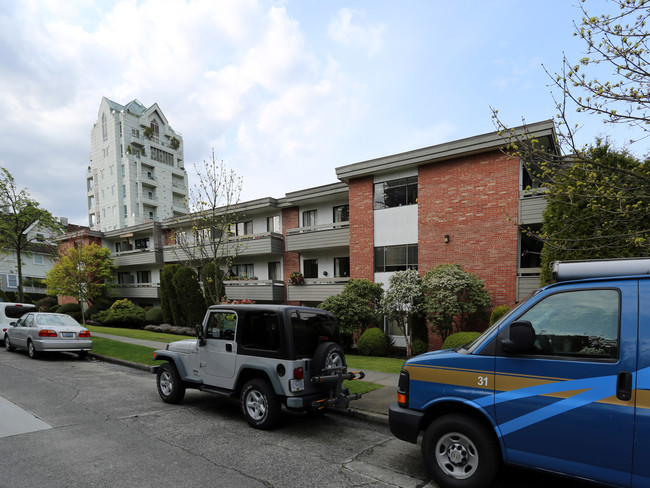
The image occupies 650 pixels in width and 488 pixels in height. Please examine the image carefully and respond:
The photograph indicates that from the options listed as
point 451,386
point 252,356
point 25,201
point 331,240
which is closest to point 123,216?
point 25,201

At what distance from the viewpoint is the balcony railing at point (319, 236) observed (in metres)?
19.0

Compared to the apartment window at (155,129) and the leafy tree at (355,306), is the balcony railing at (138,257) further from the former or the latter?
the apartment window at (155,129)

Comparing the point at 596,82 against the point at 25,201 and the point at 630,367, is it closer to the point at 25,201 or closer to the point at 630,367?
the point at 630,367

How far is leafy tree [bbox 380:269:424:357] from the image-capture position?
13953 mm

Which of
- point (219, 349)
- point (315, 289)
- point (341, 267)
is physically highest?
point (219, 349)

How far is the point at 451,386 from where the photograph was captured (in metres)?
3.97

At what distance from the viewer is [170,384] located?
7.22 m

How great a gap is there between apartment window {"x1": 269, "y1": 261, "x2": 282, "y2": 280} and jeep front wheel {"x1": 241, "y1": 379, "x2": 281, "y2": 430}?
1733 cm

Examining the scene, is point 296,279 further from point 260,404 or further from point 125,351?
point 260,404

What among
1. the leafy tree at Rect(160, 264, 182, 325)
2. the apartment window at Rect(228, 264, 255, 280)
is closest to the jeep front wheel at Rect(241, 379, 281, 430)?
the apartment window at Rect(228, 264, 255, 280)

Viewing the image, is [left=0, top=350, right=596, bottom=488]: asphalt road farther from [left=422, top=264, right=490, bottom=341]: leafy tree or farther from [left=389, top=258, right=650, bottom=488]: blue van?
[left=422, top=264, right=490, bottom=341]: leafy tree

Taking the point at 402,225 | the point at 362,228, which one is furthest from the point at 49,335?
the point at 402,225

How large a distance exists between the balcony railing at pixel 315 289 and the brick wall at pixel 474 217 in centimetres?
509

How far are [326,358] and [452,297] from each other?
8.48m
